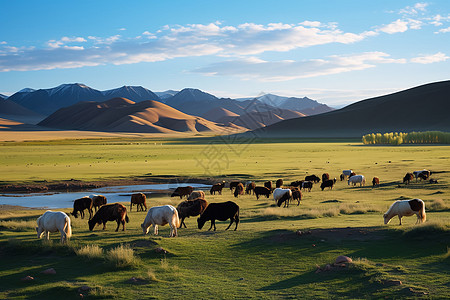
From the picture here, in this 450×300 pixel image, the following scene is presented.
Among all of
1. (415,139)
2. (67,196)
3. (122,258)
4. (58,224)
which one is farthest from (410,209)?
(415,139)

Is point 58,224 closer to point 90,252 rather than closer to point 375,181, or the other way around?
point 90,252

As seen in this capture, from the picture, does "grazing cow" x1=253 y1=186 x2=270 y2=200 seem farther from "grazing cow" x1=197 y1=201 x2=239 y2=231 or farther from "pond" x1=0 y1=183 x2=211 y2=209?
"grazing cow" x1=197 y1=201 x2=239 y2=231

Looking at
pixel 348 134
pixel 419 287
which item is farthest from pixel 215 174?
pixel 348 134

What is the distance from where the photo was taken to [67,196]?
3206 centimetres

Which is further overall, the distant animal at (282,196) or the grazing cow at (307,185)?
the grazing cow at (307,185)

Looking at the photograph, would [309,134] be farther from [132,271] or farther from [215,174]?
[132,271]

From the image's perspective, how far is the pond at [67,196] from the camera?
2875 centimetres

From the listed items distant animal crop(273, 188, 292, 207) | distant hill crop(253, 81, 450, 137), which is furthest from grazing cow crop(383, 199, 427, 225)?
distant hill crop(253, 81, 450, 137)

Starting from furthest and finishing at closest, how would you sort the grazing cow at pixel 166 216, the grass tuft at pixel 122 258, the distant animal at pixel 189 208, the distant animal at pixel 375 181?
the distant animal at pixel 375 181 < the distant animal at pixel 189 208 < the grazing cow at pixel 166 216 < the grass tuft at pixel 122 258

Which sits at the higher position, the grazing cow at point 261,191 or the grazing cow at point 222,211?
the grazing cow at point 222,211

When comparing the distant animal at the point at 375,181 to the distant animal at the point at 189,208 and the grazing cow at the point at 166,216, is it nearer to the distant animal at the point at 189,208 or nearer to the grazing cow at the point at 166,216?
the distant animal at the point at 189,208

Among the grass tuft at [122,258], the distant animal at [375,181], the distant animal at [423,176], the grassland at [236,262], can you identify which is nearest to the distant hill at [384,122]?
the distant animal at [423,176]

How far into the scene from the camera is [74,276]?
38.3 ft

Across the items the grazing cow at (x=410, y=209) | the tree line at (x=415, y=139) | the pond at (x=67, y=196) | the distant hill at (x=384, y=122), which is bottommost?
the pond at (x=67, y=196)
